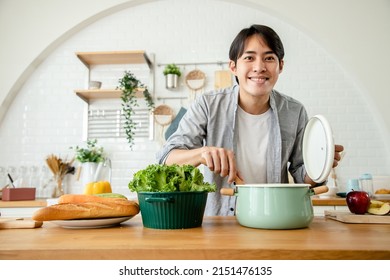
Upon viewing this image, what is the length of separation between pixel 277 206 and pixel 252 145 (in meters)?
0.90

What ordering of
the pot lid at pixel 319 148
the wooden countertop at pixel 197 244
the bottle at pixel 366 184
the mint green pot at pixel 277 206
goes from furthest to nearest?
the bottle at pixel 366 184
the pot lid at pixel 319 148
the mint green pot at pixel 277 206
the wooden countertop at pixel 197 244

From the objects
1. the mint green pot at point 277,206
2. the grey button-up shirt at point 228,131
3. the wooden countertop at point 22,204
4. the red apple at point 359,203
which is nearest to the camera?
the mint green pot at point 277,206

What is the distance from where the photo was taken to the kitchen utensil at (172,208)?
1.04 m

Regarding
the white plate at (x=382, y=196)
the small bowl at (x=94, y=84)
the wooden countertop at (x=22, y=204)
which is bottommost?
the wooden countertop at (x=22, y=204)

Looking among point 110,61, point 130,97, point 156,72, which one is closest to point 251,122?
point 130,97

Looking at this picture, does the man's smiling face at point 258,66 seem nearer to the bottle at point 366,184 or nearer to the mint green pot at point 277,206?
the mint green pot at point 277,206

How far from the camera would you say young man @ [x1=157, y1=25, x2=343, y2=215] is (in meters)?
1.73

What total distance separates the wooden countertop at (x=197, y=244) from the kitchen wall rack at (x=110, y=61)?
2587 millimetres

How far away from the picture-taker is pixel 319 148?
123 centimetres

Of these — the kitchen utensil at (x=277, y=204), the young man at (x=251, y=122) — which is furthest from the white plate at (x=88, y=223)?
the young man at (x=251, y=122)

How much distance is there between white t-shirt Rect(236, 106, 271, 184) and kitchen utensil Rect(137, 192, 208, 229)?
0.81 meters

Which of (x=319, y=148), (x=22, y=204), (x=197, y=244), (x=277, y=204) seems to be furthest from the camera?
(x=22, y=204)

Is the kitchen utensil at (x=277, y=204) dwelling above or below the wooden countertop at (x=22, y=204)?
above

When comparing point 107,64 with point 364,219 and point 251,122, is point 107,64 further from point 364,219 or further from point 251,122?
point 364,219
